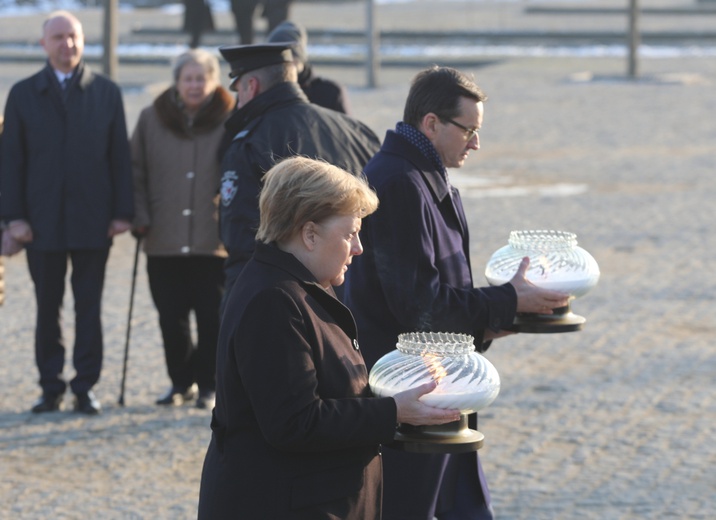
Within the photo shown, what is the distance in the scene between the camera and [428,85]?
417 cm

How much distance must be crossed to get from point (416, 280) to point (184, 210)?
3.10 metres

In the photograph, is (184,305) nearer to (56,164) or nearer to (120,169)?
(120,169)

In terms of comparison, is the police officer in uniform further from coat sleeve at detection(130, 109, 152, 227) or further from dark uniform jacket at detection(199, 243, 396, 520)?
dark uniform jacket at detection(199, 243, 396, 520)

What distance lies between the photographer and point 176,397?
23.3 ft

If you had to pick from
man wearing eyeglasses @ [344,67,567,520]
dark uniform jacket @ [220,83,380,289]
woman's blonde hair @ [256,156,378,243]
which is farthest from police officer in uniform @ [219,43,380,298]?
woman's blonde hair @ [256,156,378,243]

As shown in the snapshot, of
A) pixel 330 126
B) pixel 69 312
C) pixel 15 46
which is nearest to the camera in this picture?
pixel 330 126

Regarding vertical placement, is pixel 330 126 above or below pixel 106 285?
above

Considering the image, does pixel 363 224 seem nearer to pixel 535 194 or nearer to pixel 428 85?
pixel 428 85

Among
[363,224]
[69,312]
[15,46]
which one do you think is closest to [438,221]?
[363,224]

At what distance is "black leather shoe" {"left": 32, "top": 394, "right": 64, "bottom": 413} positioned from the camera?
6875mm

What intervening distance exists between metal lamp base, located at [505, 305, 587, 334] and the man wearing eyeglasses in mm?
44

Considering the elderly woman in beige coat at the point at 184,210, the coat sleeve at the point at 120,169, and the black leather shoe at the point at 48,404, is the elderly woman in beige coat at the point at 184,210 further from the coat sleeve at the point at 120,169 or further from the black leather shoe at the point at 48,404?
the black leather shoe at the point at 48,404

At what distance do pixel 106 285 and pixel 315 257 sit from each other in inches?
277

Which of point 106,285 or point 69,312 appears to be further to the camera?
point 106,285
